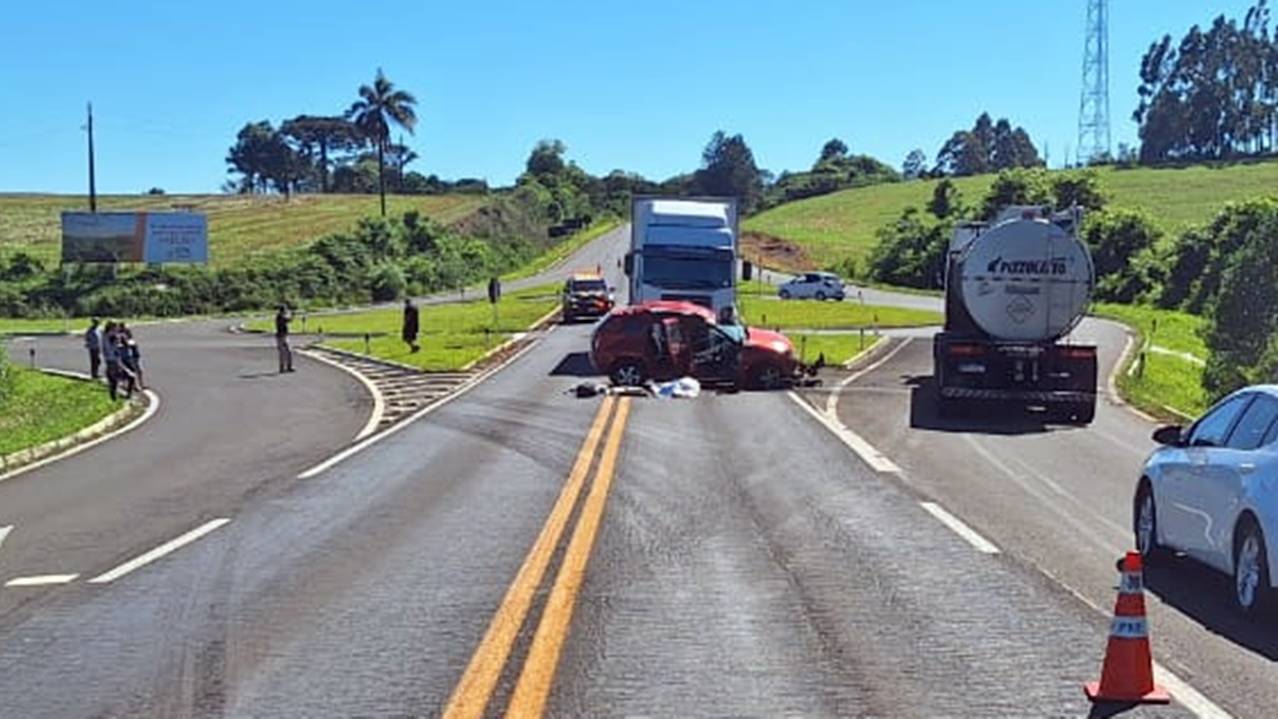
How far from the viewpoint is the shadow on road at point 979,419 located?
24.9 meters

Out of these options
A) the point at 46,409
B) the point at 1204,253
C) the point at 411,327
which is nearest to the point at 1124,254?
the point at 1204,253

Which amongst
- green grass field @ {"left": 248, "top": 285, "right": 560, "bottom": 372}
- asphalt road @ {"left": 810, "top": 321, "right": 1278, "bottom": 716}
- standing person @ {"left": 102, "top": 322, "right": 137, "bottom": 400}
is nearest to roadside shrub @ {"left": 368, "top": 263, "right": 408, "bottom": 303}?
A: green grass field @ {"left": 248, "top": 285, "right": 560, "bottom": 372}

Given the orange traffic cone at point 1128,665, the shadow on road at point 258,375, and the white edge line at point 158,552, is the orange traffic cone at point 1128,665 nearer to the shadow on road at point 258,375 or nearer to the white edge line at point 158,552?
the white edge line at point 158,552

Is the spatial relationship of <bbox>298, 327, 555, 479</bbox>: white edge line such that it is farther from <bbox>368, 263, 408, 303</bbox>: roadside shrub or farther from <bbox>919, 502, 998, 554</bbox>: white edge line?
<bbox>368, 263, 408, 303</bbox>: roadside shrub

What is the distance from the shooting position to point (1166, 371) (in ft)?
135

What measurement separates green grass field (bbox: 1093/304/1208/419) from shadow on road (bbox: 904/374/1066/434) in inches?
109

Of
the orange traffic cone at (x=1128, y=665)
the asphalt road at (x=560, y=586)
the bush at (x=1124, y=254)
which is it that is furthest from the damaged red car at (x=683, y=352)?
the bush at (x=1124, y=254)

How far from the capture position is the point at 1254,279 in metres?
40.2

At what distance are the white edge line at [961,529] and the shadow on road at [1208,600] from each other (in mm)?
1227

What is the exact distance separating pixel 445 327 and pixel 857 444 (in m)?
36.1

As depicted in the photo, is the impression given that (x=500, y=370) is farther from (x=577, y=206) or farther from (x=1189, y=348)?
(x=577, y=206)

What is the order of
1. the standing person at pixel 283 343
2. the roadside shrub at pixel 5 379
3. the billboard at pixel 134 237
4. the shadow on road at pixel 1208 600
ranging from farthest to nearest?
the billboard at pixel 134 237, the standing person at pixel 283 343, the roadside shrub at pixel 5 379, the shadow on road at pixel 1208 600

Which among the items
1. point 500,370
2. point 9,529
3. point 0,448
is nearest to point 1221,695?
point 9,529

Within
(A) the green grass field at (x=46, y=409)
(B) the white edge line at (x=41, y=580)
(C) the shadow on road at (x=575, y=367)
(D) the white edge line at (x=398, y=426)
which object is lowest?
(A) the green grass field at (x=46, y=409)
